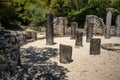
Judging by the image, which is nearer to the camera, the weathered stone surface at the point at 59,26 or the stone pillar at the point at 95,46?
the stone pillar at the point at 95,46

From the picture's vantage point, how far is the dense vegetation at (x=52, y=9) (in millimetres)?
26547

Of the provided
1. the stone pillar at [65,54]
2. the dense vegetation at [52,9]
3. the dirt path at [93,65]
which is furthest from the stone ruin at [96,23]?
the stone pillar at [65,54]

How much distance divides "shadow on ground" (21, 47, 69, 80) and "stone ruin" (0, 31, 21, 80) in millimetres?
561

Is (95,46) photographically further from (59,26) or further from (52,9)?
(52,9)

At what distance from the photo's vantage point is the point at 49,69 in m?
11.5

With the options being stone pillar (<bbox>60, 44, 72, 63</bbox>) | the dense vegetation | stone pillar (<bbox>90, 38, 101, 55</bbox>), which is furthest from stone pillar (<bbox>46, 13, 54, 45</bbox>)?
the dense vegetation

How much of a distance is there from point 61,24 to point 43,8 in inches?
288

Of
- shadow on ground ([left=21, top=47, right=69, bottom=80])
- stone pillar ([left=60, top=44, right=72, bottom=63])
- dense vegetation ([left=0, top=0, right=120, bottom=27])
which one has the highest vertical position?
dense vegetation ([left=0, top=0, right=120, bottom=27])

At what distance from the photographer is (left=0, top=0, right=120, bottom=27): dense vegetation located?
87.1ft

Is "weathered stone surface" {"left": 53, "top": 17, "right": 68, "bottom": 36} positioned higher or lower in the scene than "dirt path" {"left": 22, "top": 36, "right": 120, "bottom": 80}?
higher

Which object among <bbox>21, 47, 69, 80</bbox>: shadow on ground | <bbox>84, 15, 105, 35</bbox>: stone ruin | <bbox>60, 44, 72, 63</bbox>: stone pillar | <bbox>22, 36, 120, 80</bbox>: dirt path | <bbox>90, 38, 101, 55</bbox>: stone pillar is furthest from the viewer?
<bbox>84, 15, 105, 35</bbox>: stone ruin

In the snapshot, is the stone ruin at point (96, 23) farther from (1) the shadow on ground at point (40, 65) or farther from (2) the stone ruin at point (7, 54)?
(2) the stone ruin at point (7, 54)

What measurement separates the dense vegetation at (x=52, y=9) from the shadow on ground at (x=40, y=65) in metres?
11.5

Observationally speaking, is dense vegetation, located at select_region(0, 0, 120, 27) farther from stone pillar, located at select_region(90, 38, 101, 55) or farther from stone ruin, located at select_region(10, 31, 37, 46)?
stone pillar, located at select_region(90, 38, 101, 55)
